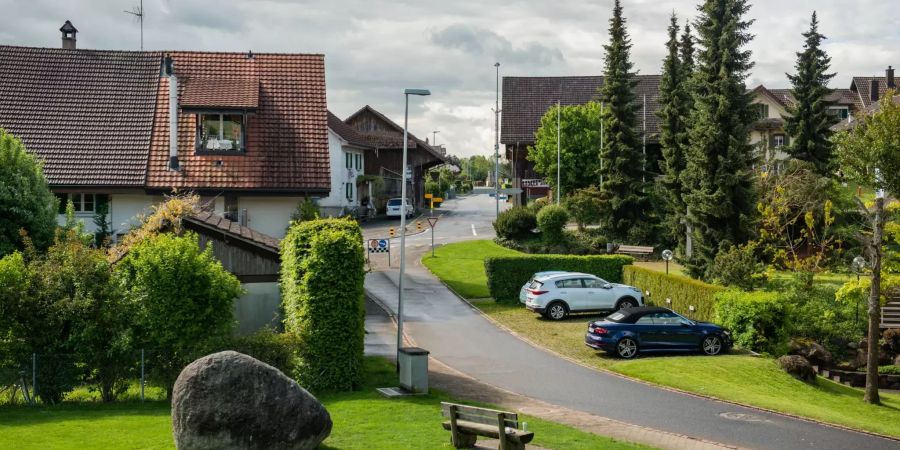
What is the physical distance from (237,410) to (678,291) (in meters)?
23.0

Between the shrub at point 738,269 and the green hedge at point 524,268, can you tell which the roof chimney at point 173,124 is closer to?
the green hedge at point 524,268

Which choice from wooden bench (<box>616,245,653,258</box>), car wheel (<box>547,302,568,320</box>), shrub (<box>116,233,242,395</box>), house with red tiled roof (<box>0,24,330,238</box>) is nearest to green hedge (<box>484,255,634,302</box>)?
car wheel (<box>547,302,568,320</box>)

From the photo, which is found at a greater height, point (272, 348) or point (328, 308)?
point (328, 308)

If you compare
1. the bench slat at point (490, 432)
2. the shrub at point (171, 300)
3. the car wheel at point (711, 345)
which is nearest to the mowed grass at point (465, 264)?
the car wheel at point (711, 345)

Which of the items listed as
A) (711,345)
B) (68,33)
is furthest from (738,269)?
(68,33)

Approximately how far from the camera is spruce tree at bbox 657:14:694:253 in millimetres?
49188

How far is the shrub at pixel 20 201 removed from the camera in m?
28.4

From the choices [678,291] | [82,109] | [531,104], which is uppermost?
[531,104]

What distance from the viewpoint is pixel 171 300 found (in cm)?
2181

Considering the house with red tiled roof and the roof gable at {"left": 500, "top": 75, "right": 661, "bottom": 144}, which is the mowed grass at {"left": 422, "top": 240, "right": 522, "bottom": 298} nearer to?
the house with red tiled roof

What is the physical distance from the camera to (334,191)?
221 ft

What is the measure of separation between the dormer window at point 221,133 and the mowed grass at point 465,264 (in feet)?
36.7

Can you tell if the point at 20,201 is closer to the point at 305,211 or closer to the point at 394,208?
the point at 305,211

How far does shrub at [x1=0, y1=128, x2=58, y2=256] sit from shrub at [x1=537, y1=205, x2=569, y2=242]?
2799 centimetres
